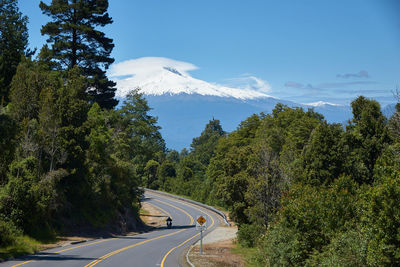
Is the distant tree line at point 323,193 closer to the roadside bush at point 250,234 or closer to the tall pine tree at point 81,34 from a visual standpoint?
the roadside bush at point 250,234

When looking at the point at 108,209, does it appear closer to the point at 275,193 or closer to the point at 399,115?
the point at 275,193

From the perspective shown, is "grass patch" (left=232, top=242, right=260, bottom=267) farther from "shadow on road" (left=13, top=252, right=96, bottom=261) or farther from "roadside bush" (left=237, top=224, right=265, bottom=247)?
"shadow on road" (left=13, top=252, right=96, bottom=261)

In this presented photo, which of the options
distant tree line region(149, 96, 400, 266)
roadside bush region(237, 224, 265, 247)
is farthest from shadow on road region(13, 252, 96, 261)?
roadside bush region(237, 224, 265, 247)

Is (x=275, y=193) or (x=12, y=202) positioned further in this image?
(x=275, y=193)

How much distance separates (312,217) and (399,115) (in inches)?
287

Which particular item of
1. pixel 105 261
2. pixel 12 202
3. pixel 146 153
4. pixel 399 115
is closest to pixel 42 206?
pixel 12 202

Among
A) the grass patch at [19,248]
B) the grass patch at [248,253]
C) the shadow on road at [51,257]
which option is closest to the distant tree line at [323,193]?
the grass patch at [248,253]

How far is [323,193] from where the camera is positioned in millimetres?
22188

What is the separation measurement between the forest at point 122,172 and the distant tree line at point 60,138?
12 cm

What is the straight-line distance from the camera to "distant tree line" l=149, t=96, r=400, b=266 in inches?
559

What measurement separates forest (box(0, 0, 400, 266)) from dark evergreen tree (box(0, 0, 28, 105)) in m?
0.14

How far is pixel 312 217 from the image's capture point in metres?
21.5

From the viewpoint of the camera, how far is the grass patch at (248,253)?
28.1 meters

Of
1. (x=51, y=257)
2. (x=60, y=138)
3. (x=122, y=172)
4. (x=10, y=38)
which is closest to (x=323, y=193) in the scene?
(x=51, y=257)
